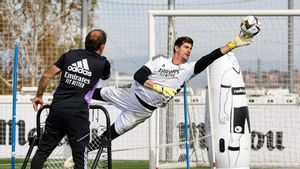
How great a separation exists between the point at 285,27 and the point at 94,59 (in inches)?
239

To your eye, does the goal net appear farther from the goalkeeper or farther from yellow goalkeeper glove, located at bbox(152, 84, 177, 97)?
yellow goalkeeper glove, located at bbox(152, 84, 177, 97)

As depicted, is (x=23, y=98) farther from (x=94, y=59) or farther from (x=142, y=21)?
(x=94, y=59)

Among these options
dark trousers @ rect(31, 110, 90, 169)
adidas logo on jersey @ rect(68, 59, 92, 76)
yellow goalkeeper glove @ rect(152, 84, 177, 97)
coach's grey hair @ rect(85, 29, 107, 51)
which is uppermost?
coach's grey hair @ rect(85, 29, 107, 51)

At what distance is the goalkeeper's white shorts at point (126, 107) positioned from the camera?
35.3ft

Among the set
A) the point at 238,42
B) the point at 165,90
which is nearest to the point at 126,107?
the point at 165,90

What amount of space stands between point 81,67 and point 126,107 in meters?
2.57

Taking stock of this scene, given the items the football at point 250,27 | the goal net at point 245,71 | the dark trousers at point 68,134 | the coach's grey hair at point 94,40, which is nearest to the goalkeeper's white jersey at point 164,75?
the football at point 250,27

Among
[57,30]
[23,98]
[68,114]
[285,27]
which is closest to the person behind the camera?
[68,114]

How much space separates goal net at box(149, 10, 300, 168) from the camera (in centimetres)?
1278

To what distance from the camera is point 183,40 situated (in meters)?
10.3

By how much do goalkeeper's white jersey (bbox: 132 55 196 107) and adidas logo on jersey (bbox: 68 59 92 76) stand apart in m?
2.09

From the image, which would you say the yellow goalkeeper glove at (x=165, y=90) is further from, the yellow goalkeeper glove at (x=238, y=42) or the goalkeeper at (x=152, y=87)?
the yellow goalkeeper glove at (x=238, y=42)

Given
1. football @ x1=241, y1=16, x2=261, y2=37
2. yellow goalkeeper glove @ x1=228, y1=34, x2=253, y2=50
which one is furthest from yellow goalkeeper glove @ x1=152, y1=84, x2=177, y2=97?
football @ x1=241, y1=16, x2=261, y2=37

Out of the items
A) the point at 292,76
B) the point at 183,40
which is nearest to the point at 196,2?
the point at 292,76
